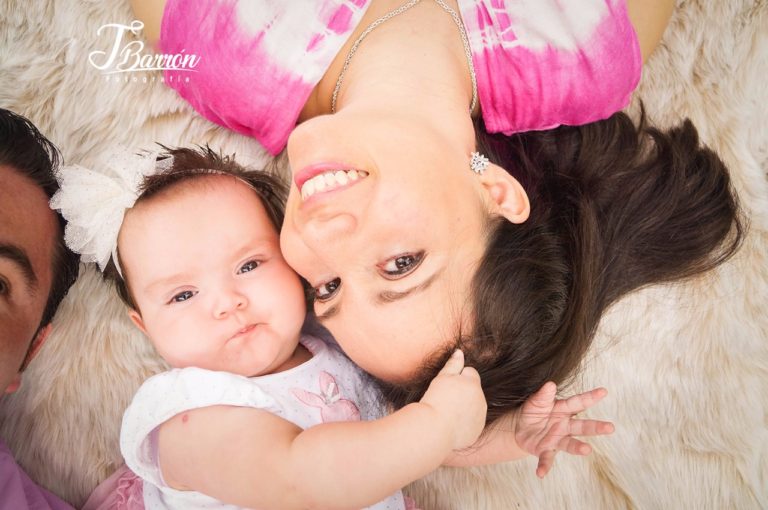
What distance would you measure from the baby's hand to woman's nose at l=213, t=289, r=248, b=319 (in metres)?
0.43

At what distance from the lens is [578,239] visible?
118 centimetres

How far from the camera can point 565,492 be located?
1.43 m

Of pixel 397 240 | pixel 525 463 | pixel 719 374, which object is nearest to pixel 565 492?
pixel 525 463

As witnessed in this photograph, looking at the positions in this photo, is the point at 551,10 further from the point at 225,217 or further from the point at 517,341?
the point at 225,217

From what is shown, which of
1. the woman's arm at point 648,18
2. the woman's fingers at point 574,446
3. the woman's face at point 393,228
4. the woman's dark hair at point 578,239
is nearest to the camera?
the woman's face at point 393,228

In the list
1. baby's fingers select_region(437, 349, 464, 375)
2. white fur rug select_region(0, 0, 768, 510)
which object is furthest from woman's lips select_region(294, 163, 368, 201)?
white fur rug select_region(0, 0, 768, 510)

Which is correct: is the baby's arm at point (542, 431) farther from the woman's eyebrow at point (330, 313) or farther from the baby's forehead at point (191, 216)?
the baby's forehead at point (191, 216)

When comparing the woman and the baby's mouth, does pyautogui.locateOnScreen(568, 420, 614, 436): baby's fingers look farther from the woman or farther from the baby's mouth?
the baby's mouth

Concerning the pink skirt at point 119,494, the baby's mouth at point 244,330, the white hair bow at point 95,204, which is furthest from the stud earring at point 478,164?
the pink skirt at point 119,494

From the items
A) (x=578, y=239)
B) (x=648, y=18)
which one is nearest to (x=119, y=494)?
(x=578, y=239)

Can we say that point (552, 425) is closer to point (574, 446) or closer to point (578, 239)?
point (574, 446)

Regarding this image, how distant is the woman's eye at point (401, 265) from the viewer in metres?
1.02

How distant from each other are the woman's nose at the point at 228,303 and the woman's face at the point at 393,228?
222mm

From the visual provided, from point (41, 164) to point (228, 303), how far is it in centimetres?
55
